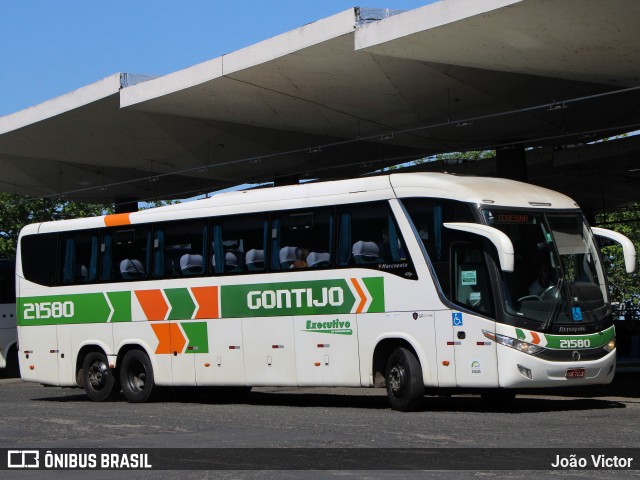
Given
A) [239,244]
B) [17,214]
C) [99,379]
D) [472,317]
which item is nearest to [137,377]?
[99,379]

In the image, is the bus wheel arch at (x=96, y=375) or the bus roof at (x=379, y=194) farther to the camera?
the bus wheel arch at (x=96, y=375)

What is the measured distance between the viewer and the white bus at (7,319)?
31766 mm

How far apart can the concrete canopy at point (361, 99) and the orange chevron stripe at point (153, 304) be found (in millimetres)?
5362

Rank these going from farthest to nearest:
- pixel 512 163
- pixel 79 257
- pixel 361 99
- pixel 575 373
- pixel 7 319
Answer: pixel 7 319 < pixel 512 163 < pixel 361 99 < pixel 79 257 < pixel 575 373

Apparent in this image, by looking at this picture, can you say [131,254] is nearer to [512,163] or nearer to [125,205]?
[512,163]

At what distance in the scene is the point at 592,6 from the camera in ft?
58.6

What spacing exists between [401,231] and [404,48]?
17.4ft

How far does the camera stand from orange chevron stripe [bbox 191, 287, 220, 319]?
19.2m

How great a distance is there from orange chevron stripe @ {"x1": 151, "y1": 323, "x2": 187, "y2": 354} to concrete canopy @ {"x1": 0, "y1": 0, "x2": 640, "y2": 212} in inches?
227

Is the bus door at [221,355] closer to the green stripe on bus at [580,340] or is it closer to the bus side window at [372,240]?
the bus side window at [372,240]

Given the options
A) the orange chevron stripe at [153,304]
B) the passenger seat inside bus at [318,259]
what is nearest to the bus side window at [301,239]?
the passenger seat inside bus at [318,259]

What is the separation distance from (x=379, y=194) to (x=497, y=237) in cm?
227

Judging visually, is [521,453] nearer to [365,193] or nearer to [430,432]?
[430,432]

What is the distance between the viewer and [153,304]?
20.1m
